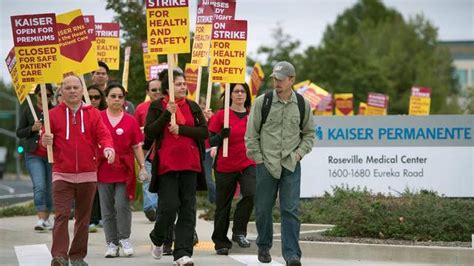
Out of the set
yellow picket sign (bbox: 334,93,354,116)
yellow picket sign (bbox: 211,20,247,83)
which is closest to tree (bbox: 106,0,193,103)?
yellow picket sign (bbox: 334,93,354,116)

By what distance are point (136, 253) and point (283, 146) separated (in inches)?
109

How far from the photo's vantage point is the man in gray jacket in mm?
11094

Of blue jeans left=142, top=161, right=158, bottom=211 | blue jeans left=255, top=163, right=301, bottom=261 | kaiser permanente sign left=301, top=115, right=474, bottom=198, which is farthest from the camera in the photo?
kaiser permanente sign left=301, top=115, right=474, bottom=198

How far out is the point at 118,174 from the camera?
1242 centimetres

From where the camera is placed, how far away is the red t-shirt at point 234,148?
12.9 metres

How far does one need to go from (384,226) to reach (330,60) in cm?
5928

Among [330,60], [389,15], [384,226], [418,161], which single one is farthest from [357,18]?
[384,226]

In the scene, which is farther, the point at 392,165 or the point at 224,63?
the point at 392,165

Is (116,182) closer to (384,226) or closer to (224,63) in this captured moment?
(224,63)

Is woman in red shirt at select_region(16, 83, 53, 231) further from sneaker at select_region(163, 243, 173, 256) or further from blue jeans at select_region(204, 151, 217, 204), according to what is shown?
sneaker at select_region(163, 243, 173, 256)

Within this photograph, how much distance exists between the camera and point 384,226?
43.5ft

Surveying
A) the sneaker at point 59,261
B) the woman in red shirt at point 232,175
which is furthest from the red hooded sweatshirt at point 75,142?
the woman in red shirt at point 232,175

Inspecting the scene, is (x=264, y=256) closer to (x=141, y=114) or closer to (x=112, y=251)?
(x=112, y=251)

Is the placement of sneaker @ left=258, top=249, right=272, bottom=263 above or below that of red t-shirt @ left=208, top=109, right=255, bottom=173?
below
